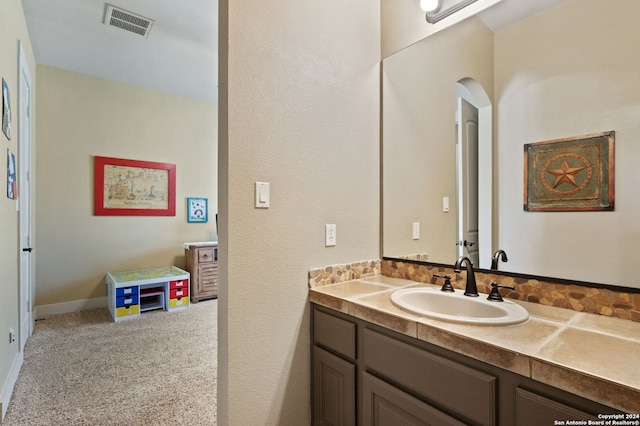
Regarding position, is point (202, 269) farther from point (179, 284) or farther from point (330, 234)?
point (330, 234)

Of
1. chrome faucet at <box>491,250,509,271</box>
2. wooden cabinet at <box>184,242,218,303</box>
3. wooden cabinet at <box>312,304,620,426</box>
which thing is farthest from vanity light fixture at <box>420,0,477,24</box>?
wooden cabinet at <box>184,242,218,303</box>

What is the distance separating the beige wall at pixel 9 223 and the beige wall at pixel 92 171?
4.50 feet

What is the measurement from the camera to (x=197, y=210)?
4766mm

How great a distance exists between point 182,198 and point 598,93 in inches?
185

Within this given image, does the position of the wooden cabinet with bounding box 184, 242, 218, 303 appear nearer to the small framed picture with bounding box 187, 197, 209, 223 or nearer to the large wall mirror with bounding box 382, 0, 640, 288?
the small framed picture with bounding box 187, 197, 209, 223

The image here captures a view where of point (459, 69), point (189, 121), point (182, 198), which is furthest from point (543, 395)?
point (189, 121)

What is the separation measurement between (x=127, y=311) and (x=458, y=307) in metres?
3.63

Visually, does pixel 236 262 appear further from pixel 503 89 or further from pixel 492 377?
pixel 503 89

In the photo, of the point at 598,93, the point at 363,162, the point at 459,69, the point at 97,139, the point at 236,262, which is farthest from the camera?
the point at 97,139

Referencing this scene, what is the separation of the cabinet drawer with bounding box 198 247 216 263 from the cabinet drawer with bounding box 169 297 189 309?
0.56 m

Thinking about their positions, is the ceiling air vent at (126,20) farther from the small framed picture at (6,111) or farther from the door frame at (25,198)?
the small framed picture at (6,111)

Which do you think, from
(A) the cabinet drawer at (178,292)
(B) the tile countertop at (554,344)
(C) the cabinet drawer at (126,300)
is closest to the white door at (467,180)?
(B) the tile countertop at (554,344)

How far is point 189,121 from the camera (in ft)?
15.4

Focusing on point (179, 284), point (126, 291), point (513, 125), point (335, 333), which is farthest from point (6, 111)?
point (513, 125)
